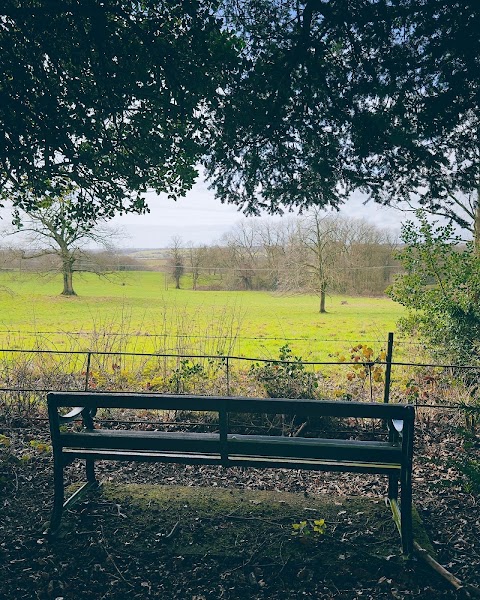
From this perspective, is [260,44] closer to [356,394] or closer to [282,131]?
[282,131]

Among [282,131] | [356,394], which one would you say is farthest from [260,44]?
[356,394]

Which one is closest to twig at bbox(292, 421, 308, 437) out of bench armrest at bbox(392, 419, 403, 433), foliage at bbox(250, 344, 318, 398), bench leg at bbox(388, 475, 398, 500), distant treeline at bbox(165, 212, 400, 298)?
foliage at bbox(250, 344, 318, 398)

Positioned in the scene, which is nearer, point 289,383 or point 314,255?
point 289,383

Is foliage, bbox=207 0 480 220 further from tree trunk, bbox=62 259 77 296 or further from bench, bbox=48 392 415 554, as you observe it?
tree trunk, bbox=62 259 77 296

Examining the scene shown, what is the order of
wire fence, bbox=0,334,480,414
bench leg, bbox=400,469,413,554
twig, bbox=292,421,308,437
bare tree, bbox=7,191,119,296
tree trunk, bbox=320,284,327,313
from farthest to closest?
tree trunk, bbox=320,284,327,313 < bare tree, bbox=7,191,119,296 < wire fence, bbox=0,334,480,414 < twig, bbox=292,421,308,437 < bench leg, bbox=400,469,413,554

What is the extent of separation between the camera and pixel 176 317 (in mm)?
7688

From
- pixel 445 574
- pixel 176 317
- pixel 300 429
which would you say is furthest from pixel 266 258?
pixel 445 574

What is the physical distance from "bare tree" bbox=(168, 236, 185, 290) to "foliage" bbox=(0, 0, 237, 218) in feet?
39.6

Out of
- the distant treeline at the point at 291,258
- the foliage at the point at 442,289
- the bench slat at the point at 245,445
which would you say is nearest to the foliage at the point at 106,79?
the bench slat at the point at 245,445

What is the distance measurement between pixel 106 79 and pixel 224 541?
325cm

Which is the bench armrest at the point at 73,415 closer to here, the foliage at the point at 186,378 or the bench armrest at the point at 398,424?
the bench armrest at the point at 398,424

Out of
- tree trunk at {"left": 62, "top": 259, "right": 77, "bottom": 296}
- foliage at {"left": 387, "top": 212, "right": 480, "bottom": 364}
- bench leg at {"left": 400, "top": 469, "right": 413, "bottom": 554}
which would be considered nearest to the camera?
bench leg at {"left": 400, "top": 469, "right": 413, "bottom": 554}

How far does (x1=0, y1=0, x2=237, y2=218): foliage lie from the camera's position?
3.45m

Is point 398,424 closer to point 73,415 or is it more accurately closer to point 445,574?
point 445,574
